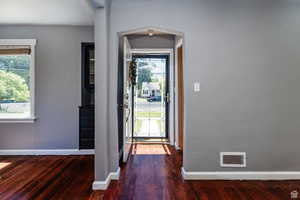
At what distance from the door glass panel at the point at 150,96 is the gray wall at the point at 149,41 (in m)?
0.58

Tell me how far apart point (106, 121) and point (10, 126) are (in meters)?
2.39

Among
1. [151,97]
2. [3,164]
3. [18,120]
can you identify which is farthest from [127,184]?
[151,97]

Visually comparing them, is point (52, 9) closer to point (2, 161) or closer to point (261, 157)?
point (2, 161)

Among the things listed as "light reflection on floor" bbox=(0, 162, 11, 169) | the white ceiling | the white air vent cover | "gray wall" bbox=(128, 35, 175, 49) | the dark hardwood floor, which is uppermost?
the white ceiling

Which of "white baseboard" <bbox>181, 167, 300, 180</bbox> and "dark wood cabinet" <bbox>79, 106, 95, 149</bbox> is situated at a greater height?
"dark wood cabinet" <bbox>79, 106, 95, 149</bbox>

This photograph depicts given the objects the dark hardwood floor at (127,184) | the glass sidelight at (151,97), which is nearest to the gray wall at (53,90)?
the dark hardwood floor at (127,184)

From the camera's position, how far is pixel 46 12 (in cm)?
324

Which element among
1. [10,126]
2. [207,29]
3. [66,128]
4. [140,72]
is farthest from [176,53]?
[10,126]

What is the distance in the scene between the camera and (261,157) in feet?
9.15

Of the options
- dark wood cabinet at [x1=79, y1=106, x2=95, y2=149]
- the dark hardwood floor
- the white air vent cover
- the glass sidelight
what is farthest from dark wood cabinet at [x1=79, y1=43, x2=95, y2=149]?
the white air vent cover

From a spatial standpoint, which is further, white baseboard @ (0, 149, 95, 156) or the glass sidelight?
the glass sidelight

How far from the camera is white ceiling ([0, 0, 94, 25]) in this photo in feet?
9.55

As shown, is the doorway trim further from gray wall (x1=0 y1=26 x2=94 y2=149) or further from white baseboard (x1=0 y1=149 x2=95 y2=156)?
white baseboard (x1=0 y1=149 x2=95 y2=156)

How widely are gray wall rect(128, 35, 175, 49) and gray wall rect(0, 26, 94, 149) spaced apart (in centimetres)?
93
